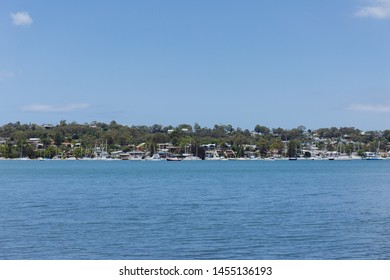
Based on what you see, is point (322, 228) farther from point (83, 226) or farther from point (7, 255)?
point (7, 255)

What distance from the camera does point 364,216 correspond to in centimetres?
3322

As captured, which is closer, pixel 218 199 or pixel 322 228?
pixel 322 228

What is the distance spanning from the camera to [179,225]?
96.6ft

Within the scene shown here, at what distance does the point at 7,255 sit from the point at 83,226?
749 cm

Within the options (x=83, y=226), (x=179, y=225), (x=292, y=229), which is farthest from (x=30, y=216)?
(x=292, y=229)

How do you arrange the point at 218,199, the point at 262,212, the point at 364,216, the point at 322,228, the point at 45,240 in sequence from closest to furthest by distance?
the point at 45,240
the point at 322,228
the point at 364,216
the point at 262,212
the point at 218,199

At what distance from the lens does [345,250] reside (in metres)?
23.1

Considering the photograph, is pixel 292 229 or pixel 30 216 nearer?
pixel 292 229

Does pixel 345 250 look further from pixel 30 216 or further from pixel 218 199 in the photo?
pixel 218 199

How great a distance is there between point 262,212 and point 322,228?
7005mm

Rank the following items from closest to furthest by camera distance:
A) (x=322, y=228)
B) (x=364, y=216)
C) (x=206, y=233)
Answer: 1. (x=206, y=233)
2. (x=322, y=228)
3. (x=364, y=216)
